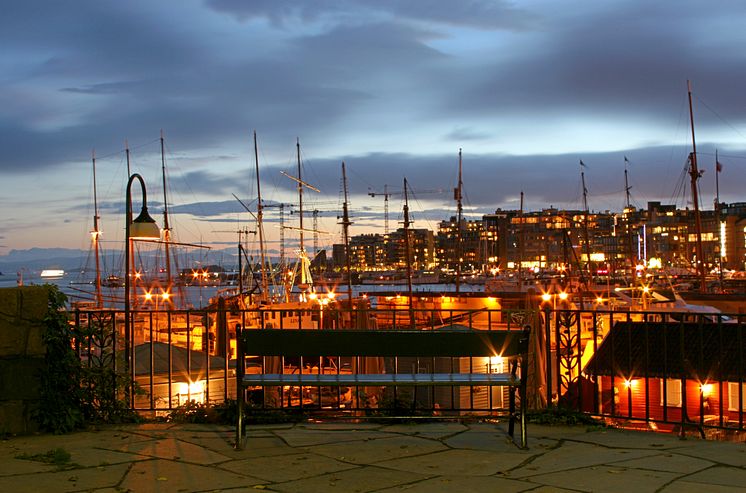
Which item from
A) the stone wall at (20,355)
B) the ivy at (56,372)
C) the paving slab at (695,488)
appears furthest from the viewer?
the ivy at (56,372)

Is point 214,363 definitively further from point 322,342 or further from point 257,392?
point 322,342

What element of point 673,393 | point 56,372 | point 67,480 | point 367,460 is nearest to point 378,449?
point 367,460

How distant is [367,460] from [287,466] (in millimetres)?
642

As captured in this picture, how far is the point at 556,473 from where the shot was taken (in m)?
5.48

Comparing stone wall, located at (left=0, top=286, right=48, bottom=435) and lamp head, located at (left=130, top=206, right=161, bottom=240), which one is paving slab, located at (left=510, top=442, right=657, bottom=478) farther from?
lamp head, located at (left=130, top=206, right=161, bottom=240)

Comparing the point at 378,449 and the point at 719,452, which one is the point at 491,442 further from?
the point at 719,452

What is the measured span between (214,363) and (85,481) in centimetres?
1050

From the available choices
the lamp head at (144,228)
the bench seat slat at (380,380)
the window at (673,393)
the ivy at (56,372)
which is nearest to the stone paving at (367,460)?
the ivy at (56,372)

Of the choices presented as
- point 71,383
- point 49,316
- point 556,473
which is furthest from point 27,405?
point 556,473

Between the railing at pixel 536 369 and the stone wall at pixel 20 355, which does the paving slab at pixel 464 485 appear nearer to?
the railing at pixel 536 369

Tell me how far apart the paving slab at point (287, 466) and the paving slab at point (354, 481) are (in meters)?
0.12

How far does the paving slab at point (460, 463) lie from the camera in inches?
219

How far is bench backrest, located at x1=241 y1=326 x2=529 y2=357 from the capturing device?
6.25 metres

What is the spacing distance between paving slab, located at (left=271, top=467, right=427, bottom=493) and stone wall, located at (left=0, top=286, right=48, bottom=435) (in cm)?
293
